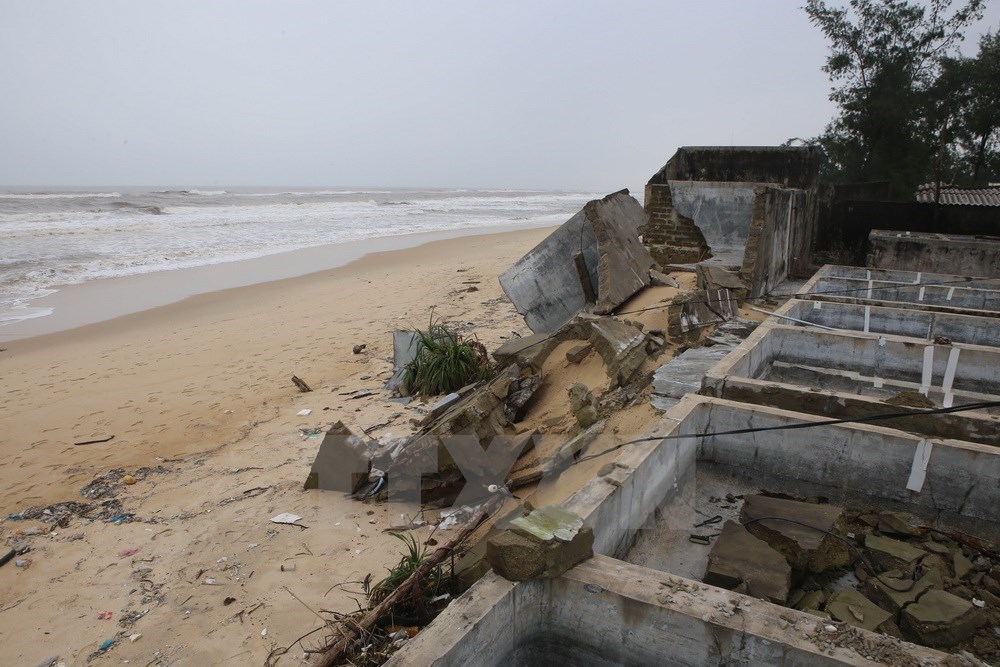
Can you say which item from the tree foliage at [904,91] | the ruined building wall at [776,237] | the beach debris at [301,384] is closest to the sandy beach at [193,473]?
the beach debris at [301,384]

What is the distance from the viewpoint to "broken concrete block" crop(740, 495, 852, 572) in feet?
10.6

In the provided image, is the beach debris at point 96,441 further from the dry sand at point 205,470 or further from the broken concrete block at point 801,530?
the broken concrete block at point 801,530

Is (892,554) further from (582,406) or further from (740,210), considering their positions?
(740,210)

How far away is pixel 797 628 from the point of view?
2285 millimetres

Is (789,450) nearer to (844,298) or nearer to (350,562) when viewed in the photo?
(350,562)

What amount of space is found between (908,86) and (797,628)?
2151 cm

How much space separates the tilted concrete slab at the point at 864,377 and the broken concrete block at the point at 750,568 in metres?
1.43

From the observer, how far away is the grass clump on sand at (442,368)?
6.84 meters

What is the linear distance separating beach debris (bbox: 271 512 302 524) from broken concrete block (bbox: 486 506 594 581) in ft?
8.22

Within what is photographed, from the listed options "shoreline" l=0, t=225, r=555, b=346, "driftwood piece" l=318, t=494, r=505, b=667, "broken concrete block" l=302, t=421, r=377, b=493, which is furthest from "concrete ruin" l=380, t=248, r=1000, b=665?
"shoreline" l=0, t=225, r=555, b=346

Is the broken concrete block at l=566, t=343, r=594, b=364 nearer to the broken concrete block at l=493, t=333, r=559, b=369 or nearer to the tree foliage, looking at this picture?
the broken concrete block at l=493, t=333, r=559, b=369

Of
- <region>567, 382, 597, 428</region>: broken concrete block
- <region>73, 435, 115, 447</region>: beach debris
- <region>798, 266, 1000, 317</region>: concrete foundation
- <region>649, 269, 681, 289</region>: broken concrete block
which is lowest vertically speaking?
<region>73, 435, 115, 447</region>: beach debris

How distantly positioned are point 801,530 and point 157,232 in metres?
23.9

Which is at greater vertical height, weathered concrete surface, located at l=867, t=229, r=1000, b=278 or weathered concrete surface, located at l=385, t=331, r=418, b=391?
weathered concrete surface, located at l=867, t=229, r=1000, b=278
